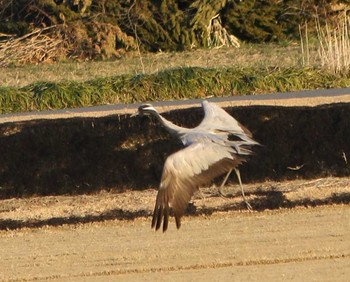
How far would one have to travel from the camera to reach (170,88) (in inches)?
791

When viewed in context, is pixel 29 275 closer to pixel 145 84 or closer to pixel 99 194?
pixel 99 194

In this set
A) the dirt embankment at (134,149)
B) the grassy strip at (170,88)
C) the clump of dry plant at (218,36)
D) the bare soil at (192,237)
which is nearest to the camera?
the bare soil at (192,237)

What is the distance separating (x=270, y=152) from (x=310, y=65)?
685 cm

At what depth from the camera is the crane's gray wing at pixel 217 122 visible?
11.9 m

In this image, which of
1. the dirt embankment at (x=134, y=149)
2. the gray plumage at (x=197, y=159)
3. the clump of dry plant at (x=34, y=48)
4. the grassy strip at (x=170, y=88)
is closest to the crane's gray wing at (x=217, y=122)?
the gray plumage at (x=197, y=159)

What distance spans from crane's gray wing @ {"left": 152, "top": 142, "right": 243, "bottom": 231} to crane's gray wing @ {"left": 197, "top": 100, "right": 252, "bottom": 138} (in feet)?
2.77

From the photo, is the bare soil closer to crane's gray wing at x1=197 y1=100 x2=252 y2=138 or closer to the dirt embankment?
the dirt embankment

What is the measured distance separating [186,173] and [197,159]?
383mm

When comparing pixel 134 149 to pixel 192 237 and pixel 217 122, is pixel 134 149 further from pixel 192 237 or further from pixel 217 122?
pixel 192 237

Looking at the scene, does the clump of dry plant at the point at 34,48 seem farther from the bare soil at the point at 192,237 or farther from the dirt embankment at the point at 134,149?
the bare soil at the point at 192,237

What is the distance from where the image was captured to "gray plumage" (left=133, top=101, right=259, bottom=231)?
971 cm

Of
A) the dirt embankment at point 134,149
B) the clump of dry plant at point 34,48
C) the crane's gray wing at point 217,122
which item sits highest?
the crane's gray wing at point 217,122

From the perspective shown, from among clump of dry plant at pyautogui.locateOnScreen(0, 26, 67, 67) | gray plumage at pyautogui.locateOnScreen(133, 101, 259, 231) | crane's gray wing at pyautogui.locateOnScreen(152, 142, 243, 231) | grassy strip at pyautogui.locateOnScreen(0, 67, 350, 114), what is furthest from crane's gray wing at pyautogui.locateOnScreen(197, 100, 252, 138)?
clump of dry plant at pyautogui.locateOnScreen(0, 26, 67, 67)

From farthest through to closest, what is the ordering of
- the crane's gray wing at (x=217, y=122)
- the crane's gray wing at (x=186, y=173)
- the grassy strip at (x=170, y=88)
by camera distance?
1. the grassy strip at (x=170, y=88)
2. the crane's gray wing at (x=217, y=122)
3. the crane's gray wing at (x=186, y=173)
